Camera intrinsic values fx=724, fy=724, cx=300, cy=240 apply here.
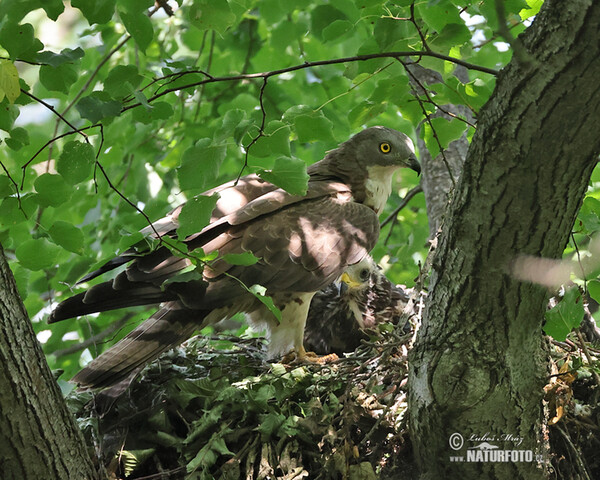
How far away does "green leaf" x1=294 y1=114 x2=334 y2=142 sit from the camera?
2895 mm

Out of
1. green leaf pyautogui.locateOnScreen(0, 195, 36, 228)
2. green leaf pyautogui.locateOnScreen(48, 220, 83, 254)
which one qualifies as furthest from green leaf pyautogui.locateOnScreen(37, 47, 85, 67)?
green leaf pyautogui.locateOnScreen(48, 220, 83, 254)

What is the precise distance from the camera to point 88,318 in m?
4.74

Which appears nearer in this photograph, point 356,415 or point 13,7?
point 13,7

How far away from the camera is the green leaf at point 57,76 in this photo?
2.75 meters

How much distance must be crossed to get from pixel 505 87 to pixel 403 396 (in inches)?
62.4

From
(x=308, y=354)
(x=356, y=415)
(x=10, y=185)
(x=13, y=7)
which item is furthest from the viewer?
(x=308, y=354)

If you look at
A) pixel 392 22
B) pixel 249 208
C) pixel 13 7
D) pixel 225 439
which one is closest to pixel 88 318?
pixel 249 208

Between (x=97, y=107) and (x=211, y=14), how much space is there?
637 millimetres

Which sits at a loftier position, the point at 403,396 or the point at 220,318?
the point at 220,318

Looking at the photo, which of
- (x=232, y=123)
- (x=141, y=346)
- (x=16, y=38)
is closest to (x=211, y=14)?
(x=232, y=123)

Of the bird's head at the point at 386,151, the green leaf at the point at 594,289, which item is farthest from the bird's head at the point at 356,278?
the green leaf at the point at 594,289

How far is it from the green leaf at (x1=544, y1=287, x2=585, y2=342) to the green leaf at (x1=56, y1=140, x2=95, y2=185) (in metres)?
1.84

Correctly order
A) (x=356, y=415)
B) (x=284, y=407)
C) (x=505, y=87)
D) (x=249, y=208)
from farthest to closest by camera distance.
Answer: (x=249, y=208) → (x=284, y=407) → (x=356, y=415) → (x=505, y=87)

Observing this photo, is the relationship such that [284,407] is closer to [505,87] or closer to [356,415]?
[356,415]
